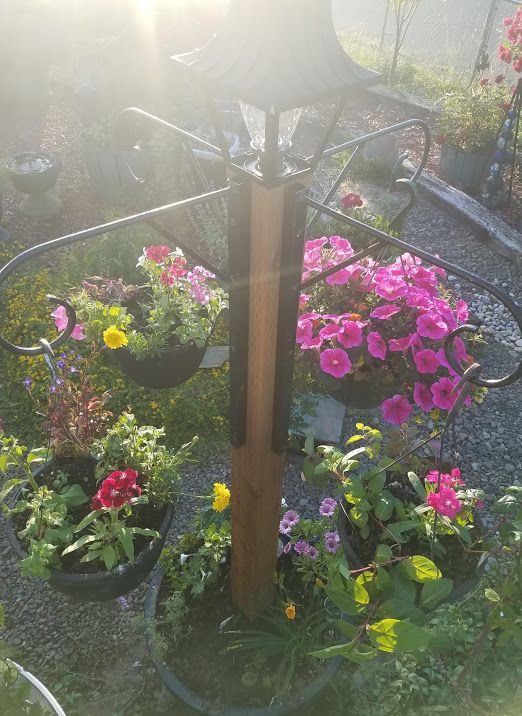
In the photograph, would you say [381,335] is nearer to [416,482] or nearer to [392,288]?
[392,288]

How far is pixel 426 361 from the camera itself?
7.89 feet

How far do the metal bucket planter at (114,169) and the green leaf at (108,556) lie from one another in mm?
3739

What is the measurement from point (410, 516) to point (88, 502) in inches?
50.2

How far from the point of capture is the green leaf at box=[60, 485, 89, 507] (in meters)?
2.09

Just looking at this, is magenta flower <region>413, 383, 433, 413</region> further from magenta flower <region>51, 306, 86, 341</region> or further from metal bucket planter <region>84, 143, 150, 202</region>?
metal bucket planter <region>84, 143, 150, 202</region>

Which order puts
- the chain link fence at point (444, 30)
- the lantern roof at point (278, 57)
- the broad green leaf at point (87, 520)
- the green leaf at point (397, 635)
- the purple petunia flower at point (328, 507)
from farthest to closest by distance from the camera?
the chain link fence at point (444, 30)
the purple petunia flower at point (328, 507)
the broad green leaf at point (87, 520)
the green leaf at point (397, 635)
the lantern roof at point (278, 57)

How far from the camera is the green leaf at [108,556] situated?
194cm

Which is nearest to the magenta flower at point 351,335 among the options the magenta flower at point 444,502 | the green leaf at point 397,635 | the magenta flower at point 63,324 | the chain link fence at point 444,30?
the magenta flower at point 444,502

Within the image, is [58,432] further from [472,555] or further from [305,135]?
[305,135]

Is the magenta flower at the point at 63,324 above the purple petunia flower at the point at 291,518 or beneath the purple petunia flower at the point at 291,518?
above

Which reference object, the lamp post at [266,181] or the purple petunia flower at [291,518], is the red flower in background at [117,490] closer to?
the lamp post at [266,181]

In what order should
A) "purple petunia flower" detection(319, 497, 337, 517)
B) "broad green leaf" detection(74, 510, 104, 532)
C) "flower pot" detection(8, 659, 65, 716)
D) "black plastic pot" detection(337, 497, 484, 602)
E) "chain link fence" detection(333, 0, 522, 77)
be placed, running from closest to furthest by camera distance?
"flower pot" detection(8, 659, 65, 716) → "black plastic pot" detection(337, 497, 484, 602) → "broad green leaf" detection(74, 510, 104, 532) → "purple petunia flower" detection(319, 497, 337, 517) → "chain link fence" detection(333, 0, 522, 77)

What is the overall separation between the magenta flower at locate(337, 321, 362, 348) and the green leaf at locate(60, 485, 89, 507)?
49.1 inches

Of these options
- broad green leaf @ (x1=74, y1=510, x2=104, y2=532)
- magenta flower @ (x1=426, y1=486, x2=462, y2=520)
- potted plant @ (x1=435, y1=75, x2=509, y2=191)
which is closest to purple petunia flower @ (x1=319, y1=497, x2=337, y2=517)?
magenta flower @ (x1=426, y1=486, x2=462, y2=520)
